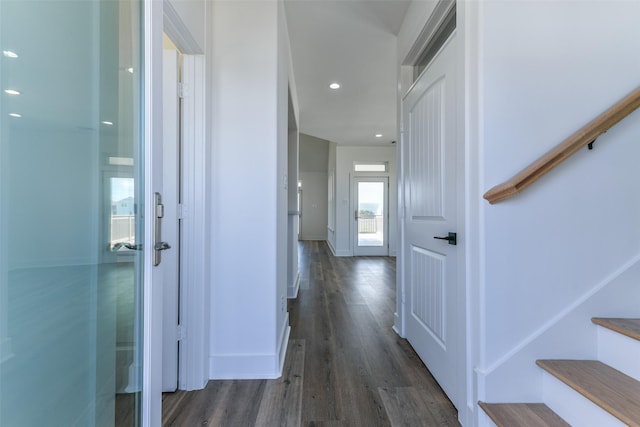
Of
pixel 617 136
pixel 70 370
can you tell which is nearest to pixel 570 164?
pixel 617 136

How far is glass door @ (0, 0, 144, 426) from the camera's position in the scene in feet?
2.16

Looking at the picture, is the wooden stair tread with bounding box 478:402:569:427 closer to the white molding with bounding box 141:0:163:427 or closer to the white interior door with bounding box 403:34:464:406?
the white interior door with bounding box 403:34:464:406

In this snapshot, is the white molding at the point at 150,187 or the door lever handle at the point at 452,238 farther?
the door lever handle at the point at 452,238

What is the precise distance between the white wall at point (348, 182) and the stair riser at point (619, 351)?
569cm

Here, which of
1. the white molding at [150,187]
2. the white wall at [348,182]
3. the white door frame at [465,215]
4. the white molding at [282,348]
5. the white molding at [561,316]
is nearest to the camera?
the white molding at [150,187]

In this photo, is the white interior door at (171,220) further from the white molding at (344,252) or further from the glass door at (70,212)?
the white molding at (344,252)

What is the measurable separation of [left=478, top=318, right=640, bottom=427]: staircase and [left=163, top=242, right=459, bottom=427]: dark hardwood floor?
0.40 meters

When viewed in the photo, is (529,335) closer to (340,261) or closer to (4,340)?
Result: (4,340)

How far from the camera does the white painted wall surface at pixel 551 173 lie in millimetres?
1231

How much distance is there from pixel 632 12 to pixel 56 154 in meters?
2.29

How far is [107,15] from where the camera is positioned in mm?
918

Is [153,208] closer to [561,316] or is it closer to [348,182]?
[561,316]

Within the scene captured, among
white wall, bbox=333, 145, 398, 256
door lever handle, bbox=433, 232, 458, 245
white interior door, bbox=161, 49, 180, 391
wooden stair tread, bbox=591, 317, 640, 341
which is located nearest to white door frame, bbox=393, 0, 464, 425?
door lever handle, bbox=433, 232, 458, 245

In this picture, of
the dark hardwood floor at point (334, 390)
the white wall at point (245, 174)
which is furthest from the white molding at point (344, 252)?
the white wall at point (245, 174)
